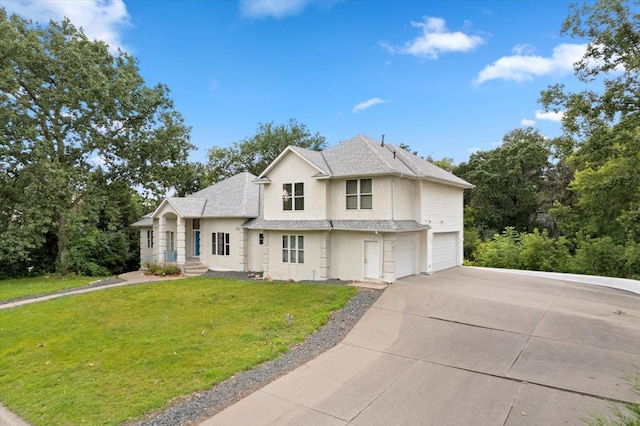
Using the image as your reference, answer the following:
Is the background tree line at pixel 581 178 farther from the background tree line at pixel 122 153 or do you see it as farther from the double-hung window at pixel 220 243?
the double-hung window at pixel 220 243

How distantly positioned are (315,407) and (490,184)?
106ft

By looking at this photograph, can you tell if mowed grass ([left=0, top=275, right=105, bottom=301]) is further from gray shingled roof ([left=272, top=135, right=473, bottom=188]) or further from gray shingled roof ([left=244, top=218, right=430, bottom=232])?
gray shingled roof ([left=272, top=135, right=473, bottom=188])

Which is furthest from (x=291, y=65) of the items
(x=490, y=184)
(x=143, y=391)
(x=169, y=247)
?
(x=490, y=184)

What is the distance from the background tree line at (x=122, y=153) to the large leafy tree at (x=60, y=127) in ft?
0.22

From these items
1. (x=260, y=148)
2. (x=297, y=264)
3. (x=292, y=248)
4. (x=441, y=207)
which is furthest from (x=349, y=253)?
(x=260, y=148)

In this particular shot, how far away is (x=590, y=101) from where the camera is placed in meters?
14.3

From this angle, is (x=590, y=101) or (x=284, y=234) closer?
(x=590, y=101)

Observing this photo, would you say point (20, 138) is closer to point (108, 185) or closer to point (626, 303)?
point (108, 185)

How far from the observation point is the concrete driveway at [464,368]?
18.0ft

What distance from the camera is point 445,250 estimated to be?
19016mm

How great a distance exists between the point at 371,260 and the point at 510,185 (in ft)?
78.0

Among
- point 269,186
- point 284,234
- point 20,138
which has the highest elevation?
point 20,138

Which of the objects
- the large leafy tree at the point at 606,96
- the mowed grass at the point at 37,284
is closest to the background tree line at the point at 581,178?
the large leafy tree at the point at 606,96

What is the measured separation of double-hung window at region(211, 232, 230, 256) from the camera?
2083 cm
